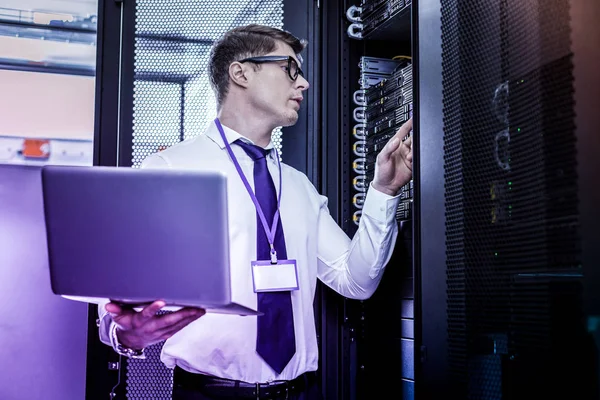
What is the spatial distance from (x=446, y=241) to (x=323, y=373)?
1.07m

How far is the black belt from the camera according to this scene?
6.44 ft

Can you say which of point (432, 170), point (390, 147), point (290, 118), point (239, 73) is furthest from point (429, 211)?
point (239, 73)

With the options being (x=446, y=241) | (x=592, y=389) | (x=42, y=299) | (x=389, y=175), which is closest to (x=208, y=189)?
(x=446, y=241)

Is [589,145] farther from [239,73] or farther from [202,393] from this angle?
[239,73]

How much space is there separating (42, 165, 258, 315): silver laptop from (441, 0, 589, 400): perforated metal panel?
1.63 feet

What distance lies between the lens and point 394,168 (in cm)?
209

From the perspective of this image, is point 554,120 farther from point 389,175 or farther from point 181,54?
point 181,54

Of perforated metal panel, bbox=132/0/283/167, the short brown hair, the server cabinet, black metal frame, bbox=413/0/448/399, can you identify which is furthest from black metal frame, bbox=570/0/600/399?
perforated metal panel, bbox=132/0/283/167

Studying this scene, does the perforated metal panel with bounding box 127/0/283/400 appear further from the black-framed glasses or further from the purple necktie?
the purple necktie

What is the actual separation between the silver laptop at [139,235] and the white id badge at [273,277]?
2.15 ft

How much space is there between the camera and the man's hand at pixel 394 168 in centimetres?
205

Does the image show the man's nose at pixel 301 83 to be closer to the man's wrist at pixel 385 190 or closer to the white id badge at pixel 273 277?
the man's wrist at pixel 385 190

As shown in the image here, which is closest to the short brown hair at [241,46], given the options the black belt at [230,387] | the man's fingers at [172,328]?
the black belt at [230,387]

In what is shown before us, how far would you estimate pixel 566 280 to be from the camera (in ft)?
3.59
